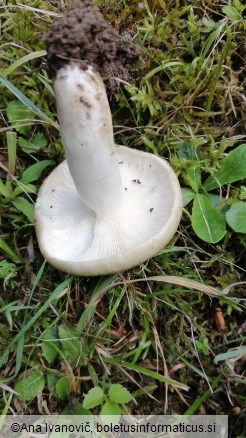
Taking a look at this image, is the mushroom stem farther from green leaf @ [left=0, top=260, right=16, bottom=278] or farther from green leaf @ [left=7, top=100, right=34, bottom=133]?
green leaf @ [left=7, top=100, right=34, bottom=133]

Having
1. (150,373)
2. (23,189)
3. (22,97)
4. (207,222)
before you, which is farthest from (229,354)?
(22,97)

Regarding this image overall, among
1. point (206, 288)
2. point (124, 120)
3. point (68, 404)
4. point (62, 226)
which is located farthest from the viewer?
point (124, 120)

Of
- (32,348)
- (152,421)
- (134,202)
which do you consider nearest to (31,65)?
(134,202)

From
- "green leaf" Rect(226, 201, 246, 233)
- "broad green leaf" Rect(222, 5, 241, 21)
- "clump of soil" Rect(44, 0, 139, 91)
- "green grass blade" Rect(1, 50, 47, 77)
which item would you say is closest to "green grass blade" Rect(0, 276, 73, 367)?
"green leaf" Rect(226, 201, 246, 233)

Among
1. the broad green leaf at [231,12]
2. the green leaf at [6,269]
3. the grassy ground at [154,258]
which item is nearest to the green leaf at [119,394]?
the grassy ground at [154,258]

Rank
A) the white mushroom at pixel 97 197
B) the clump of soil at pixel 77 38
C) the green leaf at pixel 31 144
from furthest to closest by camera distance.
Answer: the green leaf at pixel 31 144 → the white mushroom at pixel 97 197 → the clump of soil at pixel 77 38

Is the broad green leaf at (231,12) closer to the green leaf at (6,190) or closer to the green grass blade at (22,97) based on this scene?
the green grass blade at (22,97)

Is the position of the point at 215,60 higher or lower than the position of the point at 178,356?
higher

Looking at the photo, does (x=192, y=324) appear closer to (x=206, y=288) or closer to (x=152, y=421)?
(x=206, y=288)
